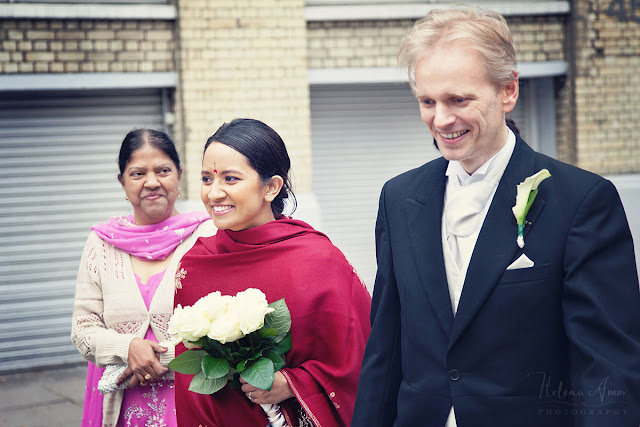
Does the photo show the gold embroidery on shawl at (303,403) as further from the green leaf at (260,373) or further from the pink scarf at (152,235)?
the pink scarf at (152,235)

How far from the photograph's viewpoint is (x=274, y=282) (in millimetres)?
2836

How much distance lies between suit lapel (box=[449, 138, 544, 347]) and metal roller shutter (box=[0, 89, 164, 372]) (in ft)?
23.1

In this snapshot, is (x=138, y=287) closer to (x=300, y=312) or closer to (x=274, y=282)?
(x=274, y=282)

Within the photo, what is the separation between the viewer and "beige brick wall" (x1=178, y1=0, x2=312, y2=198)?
8320 mm

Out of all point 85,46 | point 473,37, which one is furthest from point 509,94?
point 85,46

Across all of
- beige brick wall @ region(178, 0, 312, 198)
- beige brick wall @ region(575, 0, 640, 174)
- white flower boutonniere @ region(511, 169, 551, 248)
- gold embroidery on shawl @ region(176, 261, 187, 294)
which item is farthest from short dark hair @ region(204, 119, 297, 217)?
beige brick wall @ region(575, 0, 640, 174)

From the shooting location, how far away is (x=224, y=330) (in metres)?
2.46

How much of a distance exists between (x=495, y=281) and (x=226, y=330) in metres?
0.96

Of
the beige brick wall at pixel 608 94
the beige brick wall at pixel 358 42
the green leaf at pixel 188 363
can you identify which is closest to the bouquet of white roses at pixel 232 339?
the green leaf at pixel 188 363

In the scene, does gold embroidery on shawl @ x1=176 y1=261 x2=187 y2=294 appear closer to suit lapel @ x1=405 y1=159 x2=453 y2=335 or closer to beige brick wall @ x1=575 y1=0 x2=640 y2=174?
suit lapel @ x1=405 y1=159 x2=453 y2=335

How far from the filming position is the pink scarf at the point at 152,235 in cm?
360

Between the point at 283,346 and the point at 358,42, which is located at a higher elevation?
the point at 358,42

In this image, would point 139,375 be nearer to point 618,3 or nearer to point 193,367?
point 193,367

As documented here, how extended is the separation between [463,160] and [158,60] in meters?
6.92
